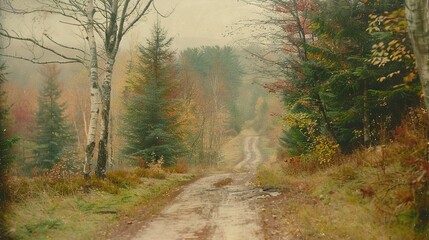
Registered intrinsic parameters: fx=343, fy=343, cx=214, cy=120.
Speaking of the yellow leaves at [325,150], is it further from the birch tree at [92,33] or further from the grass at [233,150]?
the grass at [233,150]

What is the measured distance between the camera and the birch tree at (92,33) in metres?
12.1

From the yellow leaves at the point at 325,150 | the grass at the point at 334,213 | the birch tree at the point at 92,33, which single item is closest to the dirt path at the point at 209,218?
the grass at the point at 334,213

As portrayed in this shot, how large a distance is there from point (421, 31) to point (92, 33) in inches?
451

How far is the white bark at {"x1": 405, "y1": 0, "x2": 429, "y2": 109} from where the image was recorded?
198 inches

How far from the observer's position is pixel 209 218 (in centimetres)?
902

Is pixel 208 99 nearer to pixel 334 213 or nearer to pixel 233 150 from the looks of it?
pixel 233 150

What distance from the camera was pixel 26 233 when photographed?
7.14m

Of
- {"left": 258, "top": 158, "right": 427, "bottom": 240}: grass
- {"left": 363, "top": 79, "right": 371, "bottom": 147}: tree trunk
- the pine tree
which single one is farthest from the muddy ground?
the pine tree

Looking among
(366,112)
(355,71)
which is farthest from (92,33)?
(366,112)

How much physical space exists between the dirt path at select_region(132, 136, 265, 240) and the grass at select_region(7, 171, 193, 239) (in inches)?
45.6

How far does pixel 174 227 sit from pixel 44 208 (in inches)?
135

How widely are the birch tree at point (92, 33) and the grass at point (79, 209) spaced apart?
4.31 feet

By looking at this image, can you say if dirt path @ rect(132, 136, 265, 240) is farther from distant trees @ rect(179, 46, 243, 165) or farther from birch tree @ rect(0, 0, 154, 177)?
distant trees @ rect(179, 46, 243, 165)

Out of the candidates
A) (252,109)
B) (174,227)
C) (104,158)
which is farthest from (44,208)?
(252,109)
